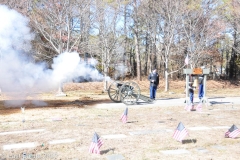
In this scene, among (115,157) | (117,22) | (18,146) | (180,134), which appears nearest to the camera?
(115,157)

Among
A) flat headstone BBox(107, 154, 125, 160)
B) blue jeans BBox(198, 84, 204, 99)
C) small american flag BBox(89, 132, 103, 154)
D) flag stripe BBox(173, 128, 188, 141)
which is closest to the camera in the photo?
flat headstone BBox(107, 154, 125, 160)

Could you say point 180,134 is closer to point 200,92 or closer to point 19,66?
point 200,92

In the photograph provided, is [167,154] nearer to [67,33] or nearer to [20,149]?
[20,149]

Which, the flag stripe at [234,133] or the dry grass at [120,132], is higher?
the flag stripe at [234,133]

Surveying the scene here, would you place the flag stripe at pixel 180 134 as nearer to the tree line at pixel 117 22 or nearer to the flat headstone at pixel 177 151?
the flat headstone at pixel 177 151

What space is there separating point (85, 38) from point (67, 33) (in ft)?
7.36

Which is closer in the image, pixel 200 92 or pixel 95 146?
pixel 95 146

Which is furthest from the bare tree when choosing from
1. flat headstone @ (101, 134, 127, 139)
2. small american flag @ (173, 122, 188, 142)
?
small american flag @ (173, 122, 188, 142)

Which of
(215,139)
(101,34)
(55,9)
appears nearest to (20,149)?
(215,139)

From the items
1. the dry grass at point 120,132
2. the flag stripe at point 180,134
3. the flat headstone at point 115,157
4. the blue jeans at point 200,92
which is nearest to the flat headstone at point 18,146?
the dry grass at point 120,132

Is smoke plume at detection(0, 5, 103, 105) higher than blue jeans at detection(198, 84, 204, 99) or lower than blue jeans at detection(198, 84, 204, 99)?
higher

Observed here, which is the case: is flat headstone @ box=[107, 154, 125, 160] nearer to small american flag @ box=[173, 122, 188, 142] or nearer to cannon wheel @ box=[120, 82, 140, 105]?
small american flag @ box=[173, 122, 188, 142]

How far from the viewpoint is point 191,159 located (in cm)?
495

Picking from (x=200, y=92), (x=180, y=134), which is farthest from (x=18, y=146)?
(x=200, y=92)
